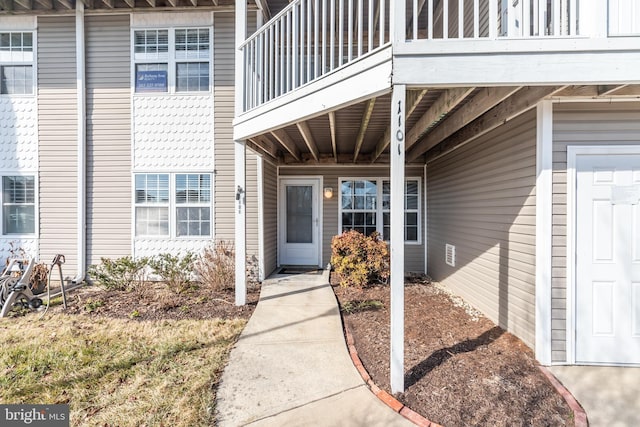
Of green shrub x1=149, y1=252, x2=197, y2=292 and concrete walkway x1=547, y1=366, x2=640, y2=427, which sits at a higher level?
green shrub x1=149, y1=252, x2=197, y2=292

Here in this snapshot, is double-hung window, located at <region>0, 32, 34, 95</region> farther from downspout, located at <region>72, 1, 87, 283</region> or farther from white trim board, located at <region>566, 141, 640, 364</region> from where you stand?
white trim board, located at <region>566, 141, 640, 364</region>

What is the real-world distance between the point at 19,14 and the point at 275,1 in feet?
16.9

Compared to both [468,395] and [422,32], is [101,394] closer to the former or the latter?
[468,395]

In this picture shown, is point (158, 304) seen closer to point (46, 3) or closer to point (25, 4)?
point (46, 3)

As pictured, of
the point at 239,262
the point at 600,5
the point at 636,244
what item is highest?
the point at 600,5

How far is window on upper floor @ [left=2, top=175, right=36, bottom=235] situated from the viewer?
6.18m

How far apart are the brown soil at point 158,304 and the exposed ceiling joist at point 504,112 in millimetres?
4258

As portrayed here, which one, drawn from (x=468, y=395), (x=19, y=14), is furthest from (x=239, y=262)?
(x=19, y=14)

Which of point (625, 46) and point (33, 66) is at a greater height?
point (33, 66)

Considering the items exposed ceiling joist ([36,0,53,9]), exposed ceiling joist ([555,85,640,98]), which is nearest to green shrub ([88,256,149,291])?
exposed ceiling joist ([36,0,53,9])

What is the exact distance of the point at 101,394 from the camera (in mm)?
2623

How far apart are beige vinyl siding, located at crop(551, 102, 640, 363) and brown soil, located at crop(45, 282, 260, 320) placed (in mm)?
3788

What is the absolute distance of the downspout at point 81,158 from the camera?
596 cm

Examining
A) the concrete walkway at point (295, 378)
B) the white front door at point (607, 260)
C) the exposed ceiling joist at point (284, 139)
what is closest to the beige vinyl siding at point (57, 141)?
the exposed ceiling joist at point (284, 139)
